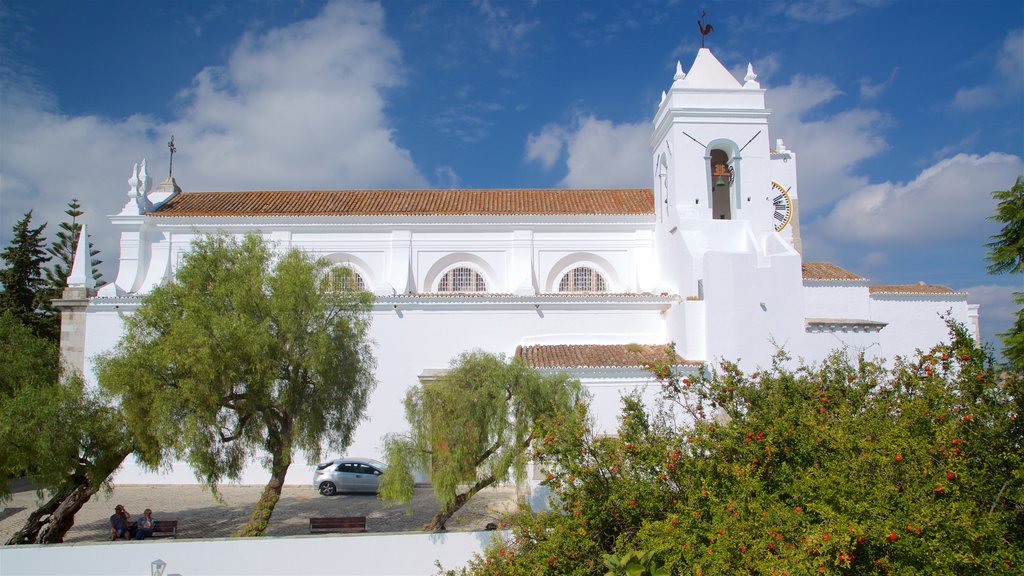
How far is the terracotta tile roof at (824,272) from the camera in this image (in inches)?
881

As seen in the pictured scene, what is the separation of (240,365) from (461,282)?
1092cm

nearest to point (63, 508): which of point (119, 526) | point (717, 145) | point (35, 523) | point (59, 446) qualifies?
point (35, 523)

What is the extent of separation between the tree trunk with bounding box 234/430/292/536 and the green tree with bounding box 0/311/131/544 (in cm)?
296

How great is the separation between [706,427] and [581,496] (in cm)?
224

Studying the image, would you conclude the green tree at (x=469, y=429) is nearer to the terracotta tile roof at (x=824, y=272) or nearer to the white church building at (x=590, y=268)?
the white church building at (x=590, y=268)

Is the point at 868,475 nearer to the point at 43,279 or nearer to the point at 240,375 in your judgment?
the point at 240,375

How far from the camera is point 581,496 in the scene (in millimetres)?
10484

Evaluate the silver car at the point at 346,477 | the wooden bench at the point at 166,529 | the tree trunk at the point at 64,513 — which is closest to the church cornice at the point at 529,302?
the silver car at the point at 346,477

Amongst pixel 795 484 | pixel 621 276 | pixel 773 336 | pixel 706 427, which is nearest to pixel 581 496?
pixel 706 427

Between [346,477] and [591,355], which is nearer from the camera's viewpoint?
[591,355]

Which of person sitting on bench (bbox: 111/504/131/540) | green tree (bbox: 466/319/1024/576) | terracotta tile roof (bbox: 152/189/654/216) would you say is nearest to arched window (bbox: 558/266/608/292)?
terracotta tile roof (bbox: 152/189/654/216)

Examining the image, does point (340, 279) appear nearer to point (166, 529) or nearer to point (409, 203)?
point (166, 529)

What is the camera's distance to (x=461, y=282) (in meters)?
22.6

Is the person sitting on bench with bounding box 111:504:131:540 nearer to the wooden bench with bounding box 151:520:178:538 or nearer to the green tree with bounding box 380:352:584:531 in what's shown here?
the wooden bench with bounding box 151:520:178:538
